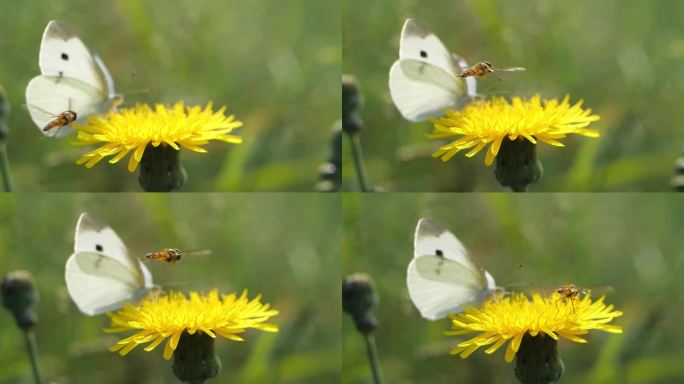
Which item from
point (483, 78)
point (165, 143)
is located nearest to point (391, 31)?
point (483, 78)

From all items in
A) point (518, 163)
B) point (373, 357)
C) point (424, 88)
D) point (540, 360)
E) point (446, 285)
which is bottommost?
point (540, 360)

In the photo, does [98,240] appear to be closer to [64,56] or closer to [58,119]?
[58,119]

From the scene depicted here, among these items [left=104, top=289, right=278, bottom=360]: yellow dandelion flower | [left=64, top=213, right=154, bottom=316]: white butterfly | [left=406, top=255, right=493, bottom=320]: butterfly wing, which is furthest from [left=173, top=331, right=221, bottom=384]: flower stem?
[left=406, top=255, right=493, bottom=320]: butterfly wing

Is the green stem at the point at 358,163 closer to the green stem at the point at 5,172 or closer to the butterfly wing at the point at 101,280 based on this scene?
the butterfly wing at the point at 101,280

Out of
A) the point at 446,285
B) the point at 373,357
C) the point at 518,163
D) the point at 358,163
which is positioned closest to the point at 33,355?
the point at 373,357

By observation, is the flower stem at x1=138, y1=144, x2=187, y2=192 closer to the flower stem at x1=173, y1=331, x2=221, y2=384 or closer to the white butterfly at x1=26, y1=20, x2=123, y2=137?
the white butterfly at x1=26, y1=20, x2=123, y2=137

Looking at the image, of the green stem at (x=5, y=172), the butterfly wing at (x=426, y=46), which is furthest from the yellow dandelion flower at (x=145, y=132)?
the butterfly wing at (x=426, y=46)

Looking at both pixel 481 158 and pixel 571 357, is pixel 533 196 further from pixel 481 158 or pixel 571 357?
pixel 571 357

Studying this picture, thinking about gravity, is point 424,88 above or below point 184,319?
above
